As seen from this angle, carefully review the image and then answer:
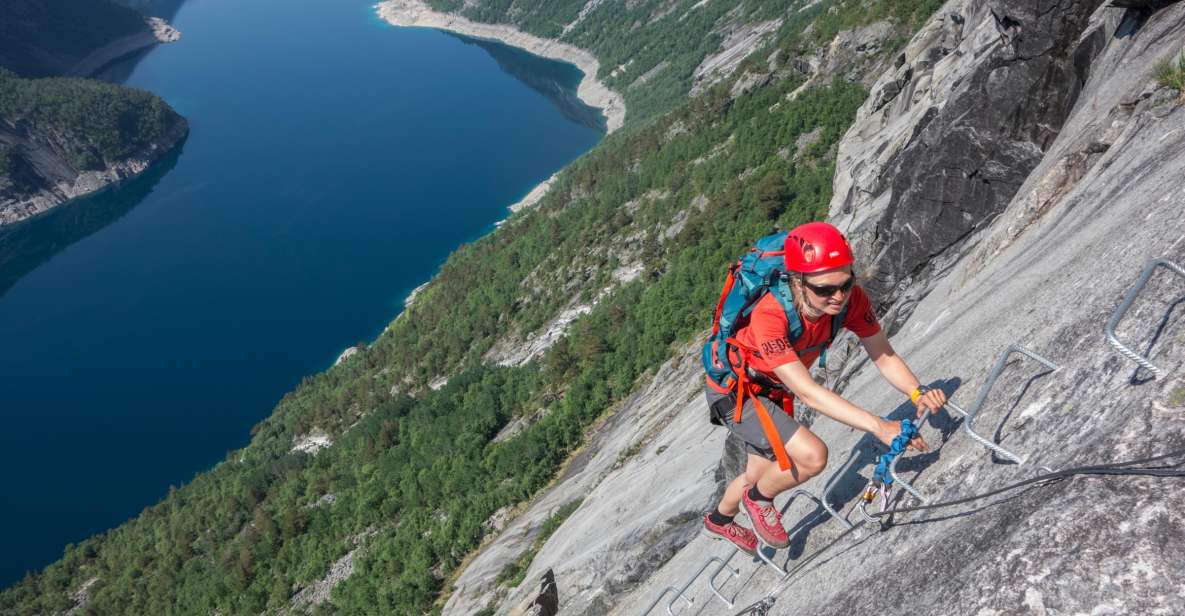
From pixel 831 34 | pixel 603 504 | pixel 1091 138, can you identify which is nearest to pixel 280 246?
pixel 831 34

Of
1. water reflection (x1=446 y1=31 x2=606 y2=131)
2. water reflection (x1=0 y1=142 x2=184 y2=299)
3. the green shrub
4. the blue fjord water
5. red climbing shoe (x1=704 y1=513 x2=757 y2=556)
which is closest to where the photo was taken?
red climbing shoe (x1=704 y1=513 x2=757 y2=556)

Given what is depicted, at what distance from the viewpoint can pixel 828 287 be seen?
498cm

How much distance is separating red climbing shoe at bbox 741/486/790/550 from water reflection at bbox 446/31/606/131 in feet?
403

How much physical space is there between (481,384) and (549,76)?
385 feet

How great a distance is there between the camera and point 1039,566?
3.72m

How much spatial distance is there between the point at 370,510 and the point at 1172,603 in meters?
44.4

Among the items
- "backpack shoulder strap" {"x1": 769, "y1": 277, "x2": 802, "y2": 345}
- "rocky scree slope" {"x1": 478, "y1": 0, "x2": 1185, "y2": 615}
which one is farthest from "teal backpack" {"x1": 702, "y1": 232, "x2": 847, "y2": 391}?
"rocky scree slope" {"x1": 478, "y1": 0, "x2": 1185, "y2": 615}

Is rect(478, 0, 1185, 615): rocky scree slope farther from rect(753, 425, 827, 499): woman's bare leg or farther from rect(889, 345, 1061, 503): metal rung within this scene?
rect(753, 425, 827, 499): woman's bare leg

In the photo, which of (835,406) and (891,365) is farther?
(891,365)

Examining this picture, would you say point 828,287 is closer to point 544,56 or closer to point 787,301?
point 787,301

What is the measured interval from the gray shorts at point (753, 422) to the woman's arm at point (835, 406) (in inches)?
22.3

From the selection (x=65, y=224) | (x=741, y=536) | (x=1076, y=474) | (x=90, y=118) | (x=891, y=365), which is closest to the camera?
(x=1076, y=474)

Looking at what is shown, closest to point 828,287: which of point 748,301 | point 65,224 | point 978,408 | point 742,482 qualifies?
point 748,301

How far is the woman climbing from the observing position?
4.95 meters
